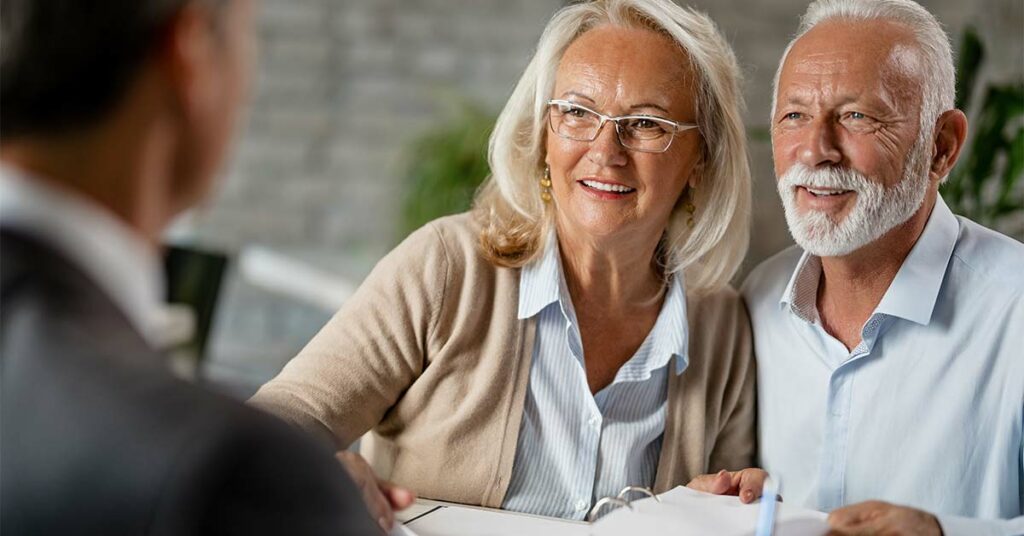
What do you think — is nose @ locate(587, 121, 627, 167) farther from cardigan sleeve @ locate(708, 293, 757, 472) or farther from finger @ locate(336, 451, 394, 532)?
finger @ locate(336, 451, 394, 532)

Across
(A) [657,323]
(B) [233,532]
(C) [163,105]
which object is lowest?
(A) [657,323]

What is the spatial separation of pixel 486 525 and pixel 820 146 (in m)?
0.74

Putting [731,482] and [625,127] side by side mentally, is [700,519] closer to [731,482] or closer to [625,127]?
[731,482]

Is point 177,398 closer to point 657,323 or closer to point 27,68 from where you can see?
point 27,68

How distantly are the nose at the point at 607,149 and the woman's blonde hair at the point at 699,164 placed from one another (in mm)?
146

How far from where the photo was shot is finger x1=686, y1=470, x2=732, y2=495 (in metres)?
1.58

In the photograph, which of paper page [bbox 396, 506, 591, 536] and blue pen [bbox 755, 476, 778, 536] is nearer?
blue pen [bbox 755, 476, 778, 536]

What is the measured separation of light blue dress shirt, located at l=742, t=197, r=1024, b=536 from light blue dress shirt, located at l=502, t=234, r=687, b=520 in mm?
192

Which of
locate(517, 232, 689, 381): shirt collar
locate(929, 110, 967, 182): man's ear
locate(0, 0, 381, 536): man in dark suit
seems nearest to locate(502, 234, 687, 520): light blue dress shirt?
locate(517, 232, 689, 381): shirt collar

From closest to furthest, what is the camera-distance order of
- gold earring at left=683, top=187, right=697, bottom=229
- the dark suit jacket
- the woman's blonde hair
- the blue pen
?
1. the dark suit jacket
2. the blue pen
3. the woman's blonde hair
4. gold earring at left=683, top=187, right=697, bottom=229

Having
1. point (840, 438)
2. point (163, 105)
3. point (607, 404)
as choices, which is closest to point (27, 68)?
point (163, 105)

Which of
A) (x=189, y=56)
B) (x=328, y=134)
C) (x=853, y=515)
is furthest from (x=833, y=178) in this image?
(x=328, y=134)

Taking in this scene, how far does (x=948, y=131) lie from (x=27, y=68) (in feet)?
4.80

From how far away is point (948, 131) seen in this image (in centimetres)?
174
